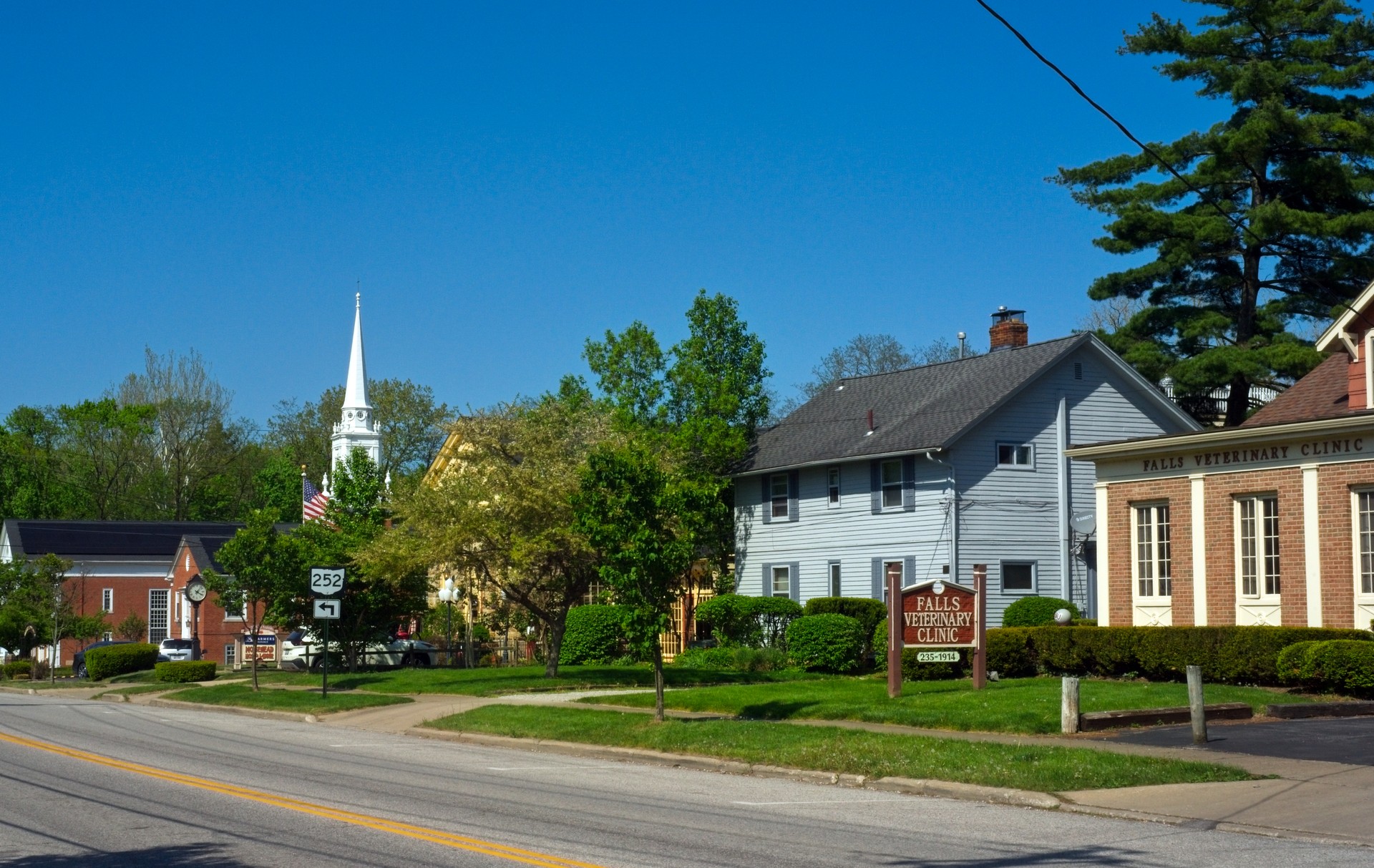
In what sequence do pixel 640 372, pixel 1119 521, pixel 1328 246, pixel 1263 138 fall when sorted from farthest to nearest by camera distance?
pixel 640 372
pixel 1328 246
pixel 1263 138
pixel 1119 521

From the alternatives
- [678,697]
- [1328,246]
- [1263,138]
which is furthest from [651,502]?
[1328,246]

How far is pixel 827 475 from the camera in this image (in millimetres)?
41344

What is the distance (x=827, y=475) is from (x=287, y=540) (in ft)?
50.9

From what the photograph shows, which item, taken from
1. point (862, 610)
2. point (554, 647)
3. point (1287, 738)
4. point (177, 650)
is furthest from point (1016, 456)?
point (177, 650)

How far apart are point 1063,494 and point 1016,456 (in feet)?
5.70

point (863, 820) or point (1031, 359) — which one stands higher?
point (1031, 359)

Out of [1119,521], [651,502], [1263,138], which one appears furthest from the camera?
[1263,138]

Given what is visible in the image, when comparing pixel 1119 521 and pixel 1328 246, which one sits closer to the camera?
pixel 1119 521

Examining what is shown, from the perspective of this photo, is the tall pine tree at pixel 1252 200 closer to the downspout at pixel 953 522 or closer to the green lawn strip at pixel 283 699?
the downspout at pixel 953 522

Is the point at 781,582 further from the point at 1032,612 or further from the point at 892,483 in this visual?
the point at 1032,612

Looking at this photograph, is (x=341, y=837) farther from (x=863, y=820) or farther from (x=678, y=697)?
(x=678, y=697)

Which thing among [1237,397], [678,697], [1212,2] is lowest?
[678,697]

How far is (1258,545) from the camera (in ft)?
86.0

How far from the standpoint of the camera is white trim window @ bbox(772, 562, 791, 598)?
1676 inches
